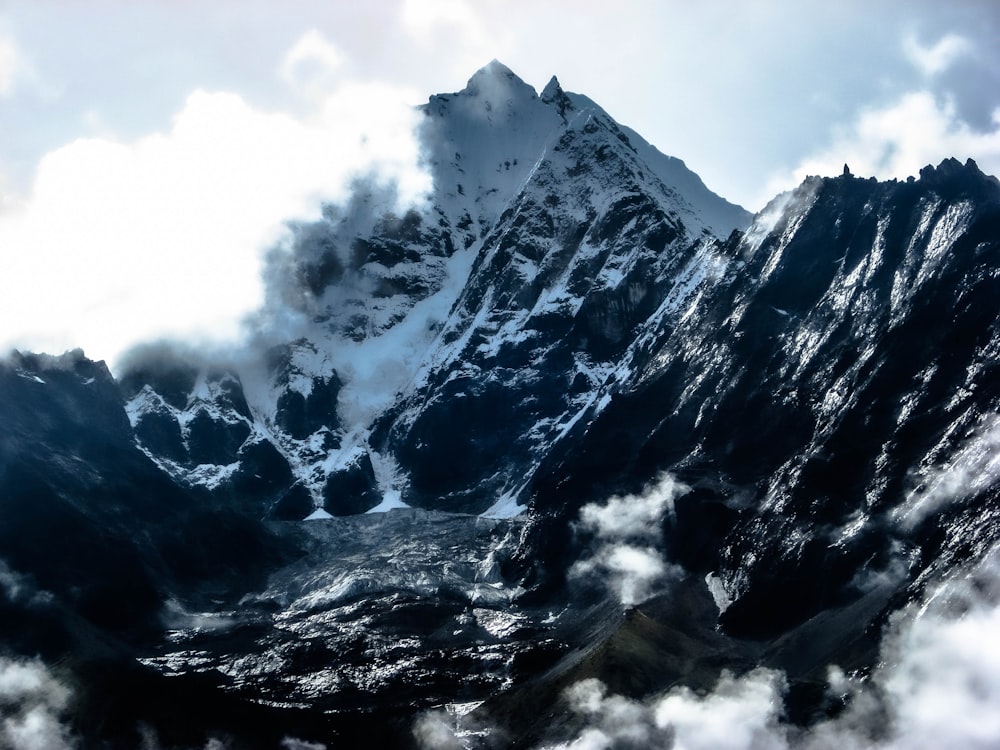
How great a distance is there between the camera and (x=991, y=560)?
148m

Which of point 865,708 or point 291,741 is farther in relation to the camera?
point 291,741

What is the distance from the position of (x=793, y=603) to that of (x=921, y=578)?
117 feet

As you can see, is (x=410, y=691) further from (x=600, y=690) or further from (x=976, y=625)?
(x=976, y=625)

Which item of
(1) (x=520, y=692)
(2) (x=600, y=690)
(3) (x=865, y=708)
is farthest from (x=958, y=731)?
(1) (x=520, y=692)

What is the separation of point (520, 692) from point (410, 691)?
75.3 feet

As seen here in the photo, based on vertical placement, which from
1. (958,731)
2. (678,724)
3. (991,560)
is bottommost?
(958,731)

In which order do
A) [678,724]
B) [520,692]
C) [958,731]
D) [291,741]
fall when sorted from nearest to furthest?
[958,731], [678,724], [291,741], [520,692]

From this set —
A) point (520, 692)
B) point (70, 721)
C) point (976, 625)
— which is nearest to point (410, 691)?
point (520, 692)

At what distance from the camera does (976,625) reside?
14100 cm

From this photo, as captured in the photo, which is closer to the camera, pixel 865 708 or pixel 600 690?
pixel 865 708

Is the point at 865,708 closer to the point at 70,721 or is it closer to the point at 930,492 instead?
the point at 930,492

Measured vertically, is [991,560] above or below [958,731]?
above

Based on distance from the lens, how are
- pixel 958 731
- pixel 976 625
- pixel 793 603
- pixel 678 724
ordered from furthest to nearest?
pixel 793 603 < pixel 678 724 < pixel 976 625 < pixel 958 731

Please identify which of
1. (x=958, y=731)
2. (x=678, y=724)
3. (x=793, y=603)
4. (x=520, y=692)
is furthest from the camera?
(x=793, y=603)
